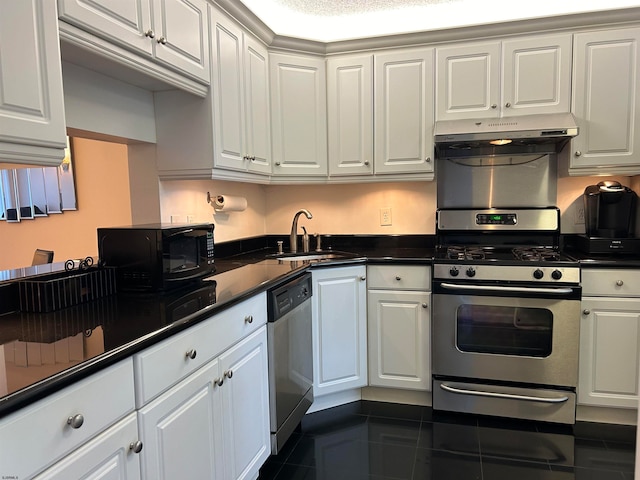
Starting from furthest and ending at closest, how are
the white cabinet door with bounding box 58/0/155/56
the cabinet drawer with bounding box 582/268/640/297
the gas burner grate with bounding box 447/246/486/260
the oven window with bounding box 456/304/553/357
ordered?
1. the gas burner grate with bounding box 447/246/486/260
2. the oven window with bounding box 456/304/553/357
3. the cabinet drawer with bounding box 582/268/640/297
4. the white cabinet door with bounding box 58/0/155/56

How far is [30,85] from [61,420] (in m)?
0.87

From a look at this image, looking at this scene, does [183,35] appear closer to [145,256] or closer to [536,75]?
[145,256]

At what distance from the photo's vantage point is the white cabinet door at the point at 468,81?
2.70 m

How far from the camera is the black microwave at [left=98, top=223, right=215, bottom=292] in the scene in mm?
1664

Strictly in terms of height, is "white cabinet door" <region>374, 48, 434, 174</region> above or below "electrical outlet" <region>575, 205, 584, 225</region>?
above

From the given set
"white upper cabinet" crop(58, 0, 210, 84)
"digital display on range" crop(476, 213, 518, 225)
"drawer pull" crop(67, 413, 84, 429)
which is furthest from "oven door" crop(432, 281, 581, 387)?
"drawer pull" crop(67, 413, 84, 429)

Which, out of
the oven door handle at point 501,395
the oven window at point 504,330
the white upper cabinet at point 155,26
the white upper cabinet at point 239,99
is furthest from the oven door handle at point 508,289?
the white upper cabinet at point 155,26

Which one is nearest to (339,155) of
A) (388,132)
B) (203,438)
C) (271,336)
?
(388,132)

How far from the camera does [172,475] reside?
4.30 feet

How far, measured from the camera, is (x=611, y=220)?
2609 millimetres

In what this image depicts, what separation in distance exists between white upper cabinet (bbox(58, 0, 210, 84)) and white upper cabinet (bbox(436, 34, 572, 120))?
1.48 meters

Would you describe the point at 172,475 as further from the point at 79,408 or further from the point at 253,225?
the point at 253,225

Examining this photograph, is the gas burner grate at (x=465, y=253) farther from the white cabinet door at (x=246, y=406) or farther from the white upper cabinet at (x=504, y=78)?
the white cabinet door at (x=246, y=406)

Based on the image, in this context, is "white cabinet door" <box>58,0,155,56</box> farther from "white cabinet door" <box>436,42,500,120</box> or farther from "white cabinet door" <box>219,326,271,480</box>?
"white cabinet door" <box>436,42,500,120</box>
